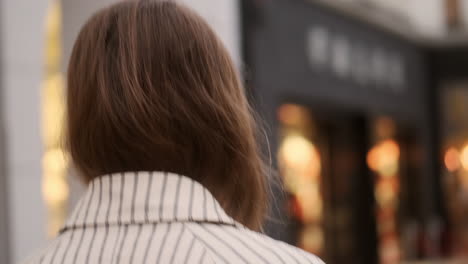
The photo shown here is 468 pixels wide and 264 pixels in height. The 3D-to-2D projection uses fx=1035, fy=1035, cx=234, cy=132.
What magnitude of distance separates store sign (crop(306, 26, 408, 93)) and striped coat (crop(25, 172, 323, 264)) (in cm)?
1042

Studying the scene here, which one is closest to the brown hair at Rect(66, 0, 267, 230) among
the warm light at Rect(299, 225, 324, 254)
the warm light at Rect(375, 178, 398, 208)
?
the warm light at Rect(299, 225, 324, 254)

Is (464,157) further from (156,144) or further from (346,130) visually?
(156,144)

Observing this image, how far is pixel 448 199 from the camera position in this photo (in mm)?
A: 16625

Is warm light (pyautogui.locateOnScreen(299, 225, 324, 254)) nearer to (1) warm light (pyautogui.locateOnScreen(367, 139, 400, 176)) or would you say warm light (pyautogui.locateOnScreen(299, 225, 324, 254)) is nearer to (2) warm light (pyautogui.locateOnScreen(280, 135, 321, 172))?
(2) warm light (pyautogui.locateOnScreen(280, 135, 321, 172))

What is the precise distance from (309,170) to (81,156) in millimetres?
11216

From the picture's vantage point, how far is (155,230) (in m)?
1.41

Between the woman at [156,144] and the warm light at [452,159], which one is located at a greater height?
the woman at [156,144]

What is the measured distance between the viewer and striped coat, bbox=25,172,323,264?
1381 millimetres

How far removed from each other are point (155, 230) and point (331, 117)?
457 inches

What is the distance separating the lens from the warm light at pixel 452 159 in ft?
54.5

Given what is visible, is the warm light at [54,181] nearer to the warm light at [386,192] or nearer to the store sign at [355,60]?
the store sign at [355,60]

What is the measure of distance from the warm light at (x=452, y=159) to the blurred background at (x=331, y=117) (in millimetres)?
23

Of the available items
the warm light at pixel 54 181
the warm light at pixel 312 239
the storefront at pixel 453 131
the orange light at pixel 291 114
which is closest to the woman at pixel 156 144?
the warm light at pixel 54 181

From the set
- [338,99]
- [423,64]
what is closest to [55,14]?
[338,99]
